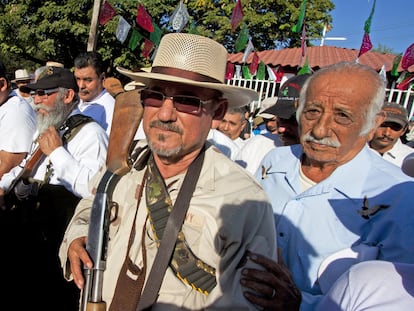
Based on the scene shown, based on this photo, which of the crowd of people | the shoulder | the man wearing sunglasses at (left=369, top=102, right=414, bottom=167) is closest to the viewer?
the crowd of people

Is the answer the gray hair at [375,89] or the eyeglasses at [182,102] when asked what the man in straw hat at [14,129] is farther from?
the gray hair at [375,89]

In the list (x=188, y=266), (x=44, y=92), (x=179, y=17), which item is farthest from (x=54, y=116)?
(x=179, y=17)

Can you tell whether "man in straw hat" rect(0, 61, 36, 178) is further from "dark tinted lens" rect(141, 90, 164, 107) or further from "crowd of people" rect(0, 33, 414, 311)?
"dark tinted lens" rect(141, 90, 164, 107)

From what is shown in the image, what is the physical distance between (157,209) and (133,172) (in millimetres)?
299

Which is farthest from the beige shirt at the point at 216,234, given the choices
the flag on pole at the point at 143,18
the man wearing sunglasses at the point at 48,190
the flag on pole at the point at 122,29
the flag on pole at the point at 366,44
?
the flag on pole at the point at 122,29

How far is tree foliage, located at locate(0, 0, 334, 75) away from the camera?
13742 mm

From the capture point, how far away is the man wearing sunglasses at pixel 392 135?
3529mm

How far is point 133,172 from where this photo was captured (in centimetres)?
158

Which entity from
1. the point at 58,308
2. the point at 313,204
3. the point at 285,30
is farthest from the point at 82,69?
the point at 285,30

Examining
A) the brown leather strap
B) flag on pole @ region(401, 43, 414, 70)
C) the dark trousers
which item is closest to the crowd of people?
the brown leather strap

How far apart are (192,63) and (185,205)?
67 cm

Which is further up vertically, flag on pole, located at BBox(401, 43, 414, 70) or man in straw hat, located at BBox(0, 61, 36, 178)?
flag on pole, located at BBox(401, 43, 414, 70)

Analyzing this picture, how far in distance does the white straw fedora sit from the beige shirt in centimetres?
38

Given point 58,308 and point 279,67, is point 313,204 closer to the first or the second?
point 58,308
